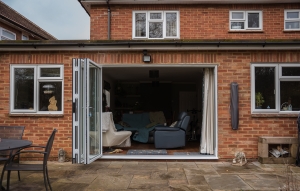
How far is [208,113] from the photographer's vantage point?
7660mm

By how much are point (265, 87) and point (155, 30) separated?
6232mm

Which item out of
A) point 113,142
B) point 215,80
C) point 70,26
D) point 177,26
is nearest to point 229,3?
point 177,26

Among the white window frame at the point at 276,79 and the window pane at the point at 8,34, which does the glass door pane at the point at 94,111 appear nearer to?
the white window frame at the point at 276,79

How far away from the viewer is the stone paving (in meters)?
4.98

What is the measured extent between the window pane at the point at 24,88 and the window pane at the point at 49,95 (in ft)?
0.76

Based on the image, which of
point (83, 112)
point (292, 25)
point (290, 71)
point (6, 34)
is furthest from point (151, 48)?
point (6, 34)

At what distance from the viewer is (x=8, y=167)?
14.6ft

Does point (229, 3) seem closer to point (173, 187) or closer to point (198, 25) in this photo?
point (198, 25)

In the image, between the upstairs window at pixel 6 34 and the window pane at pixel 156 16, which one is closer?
the window pane at pixel 156 16

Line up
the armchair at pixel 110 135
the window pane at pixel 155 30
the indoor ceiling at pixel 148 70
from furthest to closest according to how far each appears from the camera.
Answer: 1. the window pane at pixel 155 30
2. the armchair at pixel 110 135
3. the indoor ceiling at pixel 148 70

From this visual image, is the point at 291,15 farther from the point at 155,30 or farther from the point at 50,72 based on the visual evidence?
the point at 50,72

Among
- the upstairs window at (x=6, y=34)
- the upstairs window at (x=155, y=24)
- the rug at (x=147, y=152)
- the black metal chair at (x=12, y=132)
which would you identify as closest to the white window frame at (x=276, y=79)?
the rug at (x=147, y=152)

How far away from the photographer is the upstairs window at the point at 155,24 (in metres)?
12.0

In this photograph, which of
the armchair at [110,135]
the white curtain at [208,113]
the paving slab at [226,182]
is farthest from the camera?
the armchair at [110,135]
